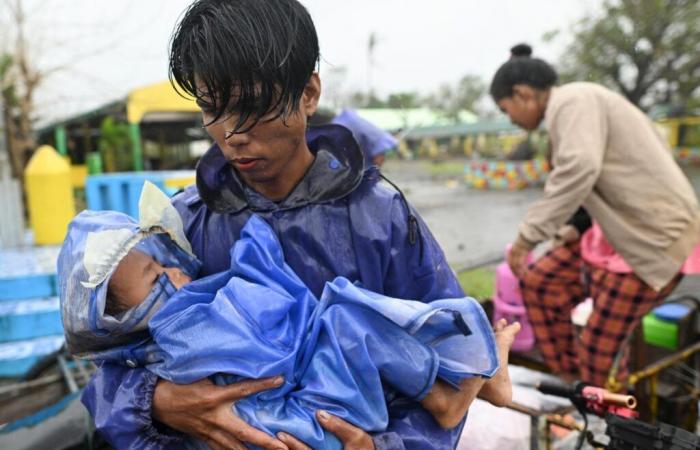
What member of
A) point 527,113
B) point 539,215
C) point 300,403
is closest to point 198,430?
point 300,403

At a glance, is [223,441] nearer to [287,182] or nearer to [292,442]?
[292,442]

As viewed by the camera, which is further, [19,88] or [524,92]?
[19,88]

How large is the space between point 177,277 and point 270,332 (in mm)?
312

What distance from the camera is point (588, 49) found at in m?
17.9

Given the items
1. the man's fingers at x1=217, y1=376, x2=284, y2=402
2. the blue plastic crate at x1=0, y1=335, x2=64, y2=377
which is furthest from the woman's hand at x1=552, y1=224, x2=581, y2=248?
the blue plastic crate at x1=0, y1=335, x2=64, y2=377

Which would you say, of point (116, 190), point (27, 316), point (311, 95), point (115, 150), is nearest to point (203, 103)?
point (311, 95)

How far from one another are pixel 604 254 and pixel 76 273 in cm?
288

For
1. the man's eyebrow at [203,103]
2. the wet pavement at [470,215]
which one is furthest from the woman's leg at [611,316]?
the man's eyebrow at [203,103]

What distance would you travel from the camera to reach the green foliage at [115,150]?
13.5 meters

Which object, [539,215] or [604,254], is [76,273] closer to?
[539,215]

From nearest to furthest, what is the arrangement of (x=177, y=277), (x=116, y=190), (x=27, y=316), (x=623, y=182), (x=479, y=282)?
(x=177, y=277)
(x=623, y=182)
(x=27, y=316)
(x=116, y=190)
(x=479, y=282)

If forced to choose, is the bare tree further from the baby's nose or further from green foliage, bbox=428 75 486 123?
green foliage, bbox=428 75 486 123

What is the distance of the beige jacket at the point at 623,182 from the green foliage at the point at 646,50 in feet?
43.6

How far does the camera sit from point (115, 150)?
13.5 meters
